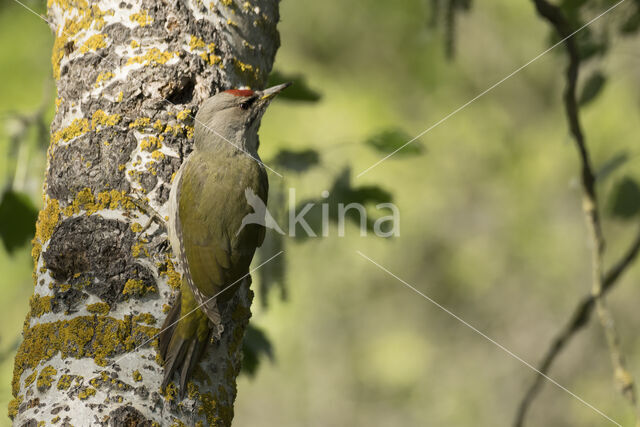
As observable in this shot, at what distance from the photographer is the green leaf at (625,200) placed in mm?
3289

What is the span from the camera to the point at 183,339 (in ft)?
6.48

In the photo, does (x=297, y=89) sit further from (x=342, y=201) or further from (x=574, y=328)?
(x=574, y=328)

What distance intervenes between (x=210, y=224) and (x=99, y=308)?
20.7 inches

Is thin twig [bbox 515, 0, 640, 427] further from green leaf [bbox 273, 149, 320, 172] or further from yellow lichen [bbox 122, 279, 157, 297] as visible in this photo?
yellow lichen [bbox 122, 279, 157, 297]

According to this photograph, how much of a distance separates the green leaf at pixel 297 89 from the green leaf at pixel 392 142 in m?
0.33

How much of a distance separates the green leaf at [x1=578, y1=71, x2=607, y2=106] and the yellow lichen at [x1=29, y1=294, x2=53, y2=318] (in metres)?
2.52

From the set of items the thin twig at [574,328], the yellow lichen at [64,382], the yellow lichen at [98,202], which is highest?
the yellow lichen at [98,202]

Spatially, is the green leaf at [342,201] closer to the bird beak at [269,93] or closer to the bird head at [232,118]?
the bird head at [232,118]

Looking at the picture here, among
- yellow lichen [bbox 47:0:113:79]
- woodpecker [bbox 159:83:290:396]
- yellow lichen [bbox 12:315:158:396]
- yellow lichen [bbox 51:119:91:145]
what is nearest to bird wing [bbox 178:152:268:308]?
woodpecker [bbox 159:83:290:396]

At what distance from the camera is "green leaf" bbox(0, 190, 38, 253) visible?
2996 mm

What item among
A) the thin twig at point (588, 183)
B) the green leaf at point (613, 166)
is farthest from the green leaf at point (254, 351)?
the green leaf at point (613, 166)

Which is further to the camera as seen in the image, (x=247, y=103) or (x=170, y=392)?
(x=247, y=103)

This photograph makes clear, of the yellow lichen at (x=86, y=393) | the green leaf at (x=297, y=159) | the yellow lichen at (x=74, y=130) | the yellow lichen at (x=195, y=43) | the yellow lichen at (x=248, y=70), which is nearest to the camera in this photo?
the yellow lichen at (x=86, y=393)

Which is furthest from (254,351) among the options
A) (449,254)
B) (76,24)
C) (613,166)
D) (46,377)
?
(449,254)
